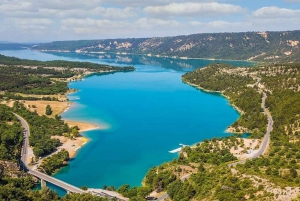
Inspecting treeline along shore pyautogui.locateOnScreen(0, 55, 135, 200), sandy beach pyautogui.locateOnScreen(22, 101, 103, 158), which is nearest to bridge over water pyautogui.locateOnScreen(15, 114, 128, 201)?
treeline along shore pyautogui.locateOnScreen(0, 55, 135, 200)

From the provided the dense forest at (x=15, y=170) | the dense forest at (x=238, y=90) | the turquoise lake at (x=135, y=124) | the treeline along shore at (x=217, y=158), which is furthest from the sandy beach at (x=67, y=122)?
the dense forest at (x=238, y=90)

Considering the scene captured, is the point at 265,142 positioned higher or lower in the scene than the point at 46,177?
higher

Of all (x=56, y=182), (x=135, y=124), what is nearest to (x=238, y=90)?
(x=135, y=124)

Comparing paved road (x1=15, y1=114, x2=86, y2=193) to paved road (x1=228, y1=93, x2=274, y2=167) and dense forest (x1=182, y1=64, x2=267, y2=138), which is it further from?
dense forest (x1=182, y1=64, x2=267, y2=138)

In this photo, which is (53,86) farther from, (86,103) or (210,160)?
(210,160)

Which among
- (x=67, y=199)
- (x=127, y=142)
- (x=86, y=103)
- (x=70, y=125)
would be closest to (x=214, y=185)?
(x=67, y=199)

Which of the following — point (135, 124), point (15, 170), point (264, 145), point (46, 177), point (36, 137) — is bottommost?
point (46, 177)

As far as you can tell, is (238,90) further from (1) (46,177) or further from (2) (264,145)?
(1) (46,177)

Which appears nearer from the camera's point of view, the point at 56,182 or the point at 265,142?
the point at 56,182
